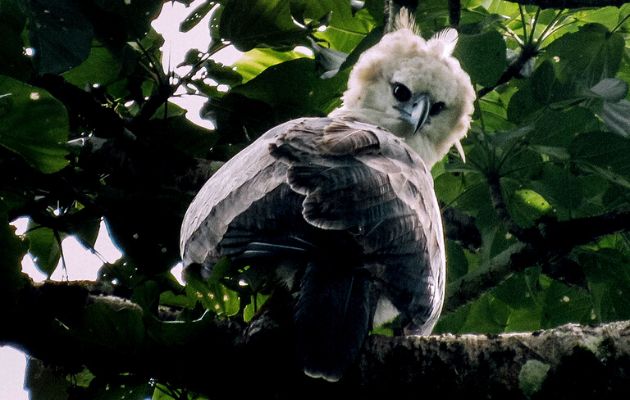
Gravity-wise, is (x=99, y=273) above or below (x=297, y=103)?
below

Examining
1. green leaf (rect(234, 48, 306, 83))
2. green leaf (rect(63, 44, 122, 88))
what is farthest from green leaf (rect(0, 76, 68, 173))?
green leaf (rect(234, 48, 306, 83))

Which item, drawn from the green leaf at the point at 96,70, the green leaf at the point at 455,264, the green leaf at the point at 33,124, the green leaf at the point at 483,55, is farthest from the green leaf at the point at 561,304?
the green leaf at the point at 33,124

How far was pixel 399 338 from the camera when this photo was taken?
244 cm

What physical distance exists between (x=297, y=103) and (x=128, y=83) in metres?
0.73

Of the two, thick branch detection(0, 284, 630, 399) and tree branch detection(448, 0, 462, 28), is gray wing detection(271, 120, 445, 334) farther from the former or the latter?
tree branch detection(448, 0, 462, 28)

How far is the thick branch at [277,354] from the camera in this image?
2248mm

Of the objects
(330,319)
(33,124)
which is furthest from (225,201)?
(33,124)

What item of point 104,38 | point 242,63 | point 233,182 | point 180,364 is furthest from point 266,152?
point 242,63

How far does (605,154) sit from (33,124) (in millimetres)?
2148

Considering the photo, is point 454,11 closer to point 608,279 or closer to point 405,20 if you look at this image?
point 405,20

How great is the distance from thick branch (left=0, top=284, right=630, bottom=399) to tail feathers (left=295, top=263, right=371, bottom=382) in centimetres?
10

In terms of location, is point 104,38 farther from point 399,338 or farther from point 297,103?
point 399,338

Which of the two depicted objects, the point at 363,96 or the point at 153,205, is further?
the point at 363,96

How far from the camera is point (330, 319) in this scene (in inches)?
91.7
